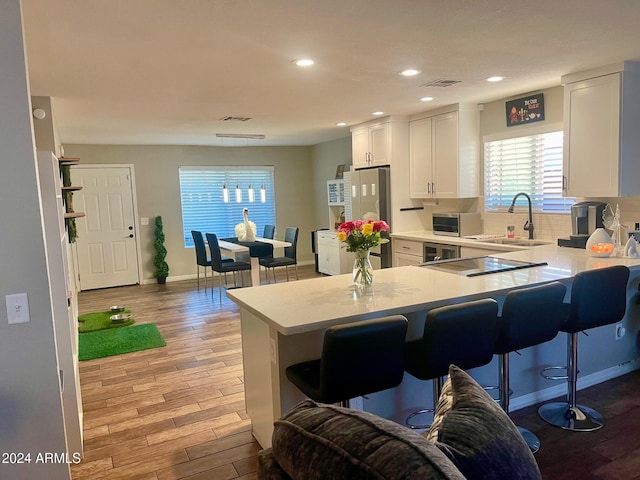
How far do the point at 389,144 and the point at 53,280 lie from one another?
421 cm

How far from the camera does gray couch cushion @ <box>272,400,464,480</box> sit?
0.80 m

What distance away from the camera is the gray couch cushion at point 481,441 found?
961 millimetres

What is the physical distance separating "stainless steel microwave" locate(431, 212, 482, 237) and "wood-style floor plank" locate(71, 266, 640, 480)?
2.11 metres

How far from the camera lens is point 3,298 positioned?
179 centimetres

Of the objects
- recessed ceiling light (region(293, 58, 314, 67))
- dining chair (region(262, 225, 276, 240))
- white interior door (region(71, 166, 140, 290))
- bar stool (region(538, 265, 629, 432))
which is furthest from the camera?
dining chair (region(262, 225, 276, 240))

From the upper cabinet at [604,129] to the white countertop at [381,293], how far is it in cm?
71

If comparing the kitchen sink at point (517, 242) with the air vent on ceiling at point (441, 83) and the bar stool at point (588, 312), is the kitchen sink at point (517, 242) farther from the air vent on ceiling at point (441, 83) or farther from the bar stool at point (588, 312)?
the bar stool at point (588, 312)

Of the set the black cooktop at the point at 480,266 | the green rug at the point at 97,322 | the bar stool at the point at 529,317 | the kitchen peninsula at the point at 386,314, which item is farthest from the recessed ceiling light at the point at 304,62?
the green rug at the point at 97,322

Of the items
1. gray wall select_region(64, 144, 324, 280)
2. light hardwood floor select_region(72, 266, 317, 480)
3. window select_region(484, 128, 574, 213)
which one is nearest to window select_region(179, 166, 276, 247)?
gray wall select_region(64, 144, 324, 280)

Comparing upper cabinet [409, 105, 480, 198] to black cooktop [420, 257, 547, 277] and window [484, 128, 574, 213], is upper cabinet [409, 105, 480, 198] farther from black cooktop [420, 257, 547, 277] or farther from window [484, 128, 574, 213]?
black cooktop [420, 257, 547, 277]

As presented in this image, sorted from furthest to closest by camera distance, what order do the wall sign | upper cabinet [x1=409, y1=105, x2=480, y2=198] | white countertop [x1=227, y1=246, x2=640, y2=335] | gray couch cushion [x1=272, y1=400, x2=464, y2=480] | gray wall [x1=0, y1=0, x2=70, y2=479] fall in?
upper cabinet [x1=409, y1=105, x2=480, y2=198] < the wall sign < white countertop [x1=227, y1=246, x2=640, y2=335] < gray wall [x1=0, y1=0, x2=70, y2=479] < gray couch cushion [x1=272, y1=400, x2=464, y2=480]

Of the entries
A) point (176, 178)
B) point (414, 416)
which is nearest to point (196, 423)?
point (414, 416)

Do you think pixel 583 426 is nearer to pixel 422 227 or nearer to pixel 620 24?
pixel 620 24

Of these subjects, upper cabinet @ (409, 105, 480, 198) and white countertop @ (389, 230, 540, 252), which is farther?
upper cabinet @ (409, 105, 480, 198)
